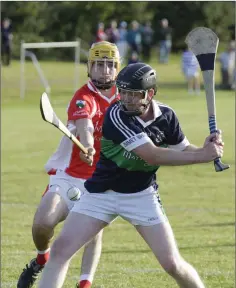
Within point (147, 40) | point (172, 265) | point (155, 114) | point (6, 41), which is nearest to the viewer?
point (172, 265)

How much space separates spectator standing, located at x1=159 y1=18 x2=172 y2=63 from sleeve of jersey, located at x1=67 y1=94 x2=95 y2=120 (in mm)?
42713

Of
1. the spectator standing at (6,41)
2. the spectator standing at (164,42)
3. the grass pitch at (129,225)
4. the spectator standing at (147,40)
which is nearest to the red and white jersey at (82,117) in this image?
the grass pitch at (129,225)

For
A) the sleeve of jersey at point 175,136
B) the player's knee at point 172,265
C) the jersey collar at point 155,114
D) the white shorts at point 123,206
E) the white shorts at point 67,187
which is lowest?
the player's knee at point 172,265

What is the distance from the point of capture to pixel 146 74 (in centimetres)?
617

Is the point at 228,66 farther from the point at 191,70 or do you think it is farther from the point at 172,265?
the point at 172,265

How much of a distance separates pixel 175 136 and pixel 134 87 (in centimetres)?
51

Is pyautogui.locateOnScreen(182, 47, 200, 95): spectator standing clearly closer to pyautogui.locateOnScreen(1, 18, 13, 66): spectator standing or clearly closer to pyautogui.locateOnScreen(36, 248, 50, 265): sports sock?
pyautogui.locateOnScreen(1, 18, 13, 66): spectator standing

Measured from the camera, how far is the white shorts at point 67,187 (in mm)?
7398

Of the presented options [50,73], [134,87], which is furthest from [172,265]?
[50,73]

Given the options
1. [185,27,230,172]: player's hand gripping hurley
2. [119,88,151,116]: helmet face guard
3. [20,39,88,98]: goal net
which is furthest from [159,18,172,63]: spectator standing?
[119,88,151,116]: helmet face guard

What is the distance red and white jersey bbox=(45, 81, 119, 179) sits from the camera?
24.1ft

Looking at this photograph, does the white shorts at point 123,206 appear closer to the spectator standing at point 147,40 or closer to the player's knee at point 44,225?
the player's knee at point 44,225

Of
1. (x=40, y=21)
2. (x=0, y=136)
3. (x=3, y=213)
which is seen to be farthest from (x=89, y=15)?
(x=3, y=213)

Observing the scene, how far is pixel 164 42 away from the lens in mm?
50312
